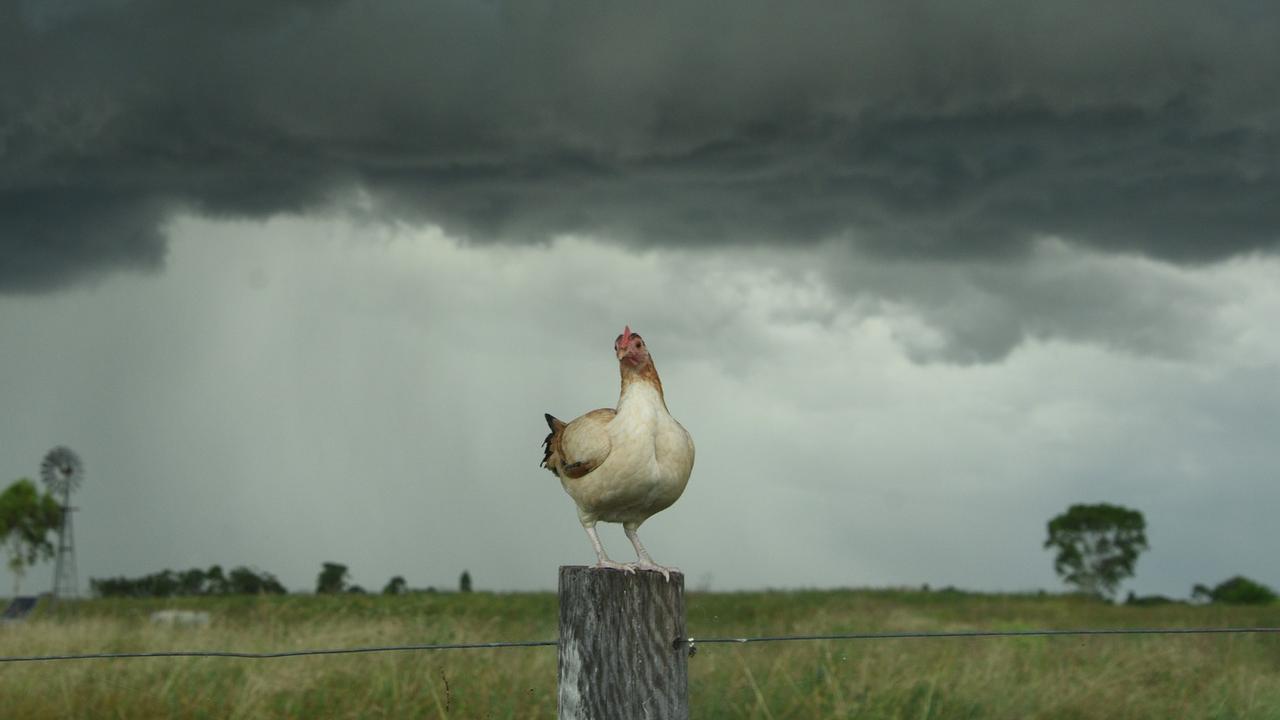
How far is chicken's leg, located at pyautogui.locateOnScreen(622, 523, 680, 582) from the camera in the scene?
392 cm

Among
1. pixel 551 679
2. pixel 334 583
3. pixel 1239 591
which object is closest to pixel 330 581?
pixel 334 583

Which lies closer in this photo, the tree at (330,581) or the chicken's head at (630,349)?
the chicken's head at (630,349)

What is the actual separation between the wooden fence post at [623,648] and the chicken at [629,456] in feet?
0.35

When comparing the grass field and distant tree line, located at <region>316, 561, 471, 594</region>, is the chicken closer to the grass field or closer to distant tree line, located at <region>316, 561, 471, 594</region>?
the grass field

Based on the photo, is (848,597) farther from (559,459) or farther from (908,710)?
(559,459)

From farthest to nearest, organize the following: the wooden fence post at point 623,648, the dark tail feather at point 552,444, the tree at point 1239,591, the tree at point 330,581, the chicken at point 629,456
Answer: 1. the tree at point 1239,591
2. the tree at point 330,581
3. the dark tail feather at point 552,444
4. the chicken at point 629,456
5. the wooden fence post at point 623,648

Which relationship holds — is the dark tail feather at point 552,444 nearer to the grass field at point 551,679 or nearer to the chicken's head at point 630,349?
the chicken's head at point 630,349

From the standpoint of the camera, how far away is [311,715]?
8.61 meters

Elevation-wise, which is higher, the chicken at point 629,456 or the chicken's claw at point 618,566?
the chicken at point 629,456

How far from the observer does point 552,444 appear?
4.98 meters

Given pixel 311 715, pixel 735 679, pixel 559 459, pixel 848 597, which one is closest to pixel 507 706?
pixel 311 715

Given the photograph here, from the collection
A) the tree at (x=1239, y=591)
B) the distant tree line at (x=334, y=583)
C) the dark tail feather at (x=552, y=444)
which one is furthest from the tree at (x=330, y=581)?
the tree at (x=1239, y=591)

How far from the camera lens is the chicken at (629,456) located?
13.7ft

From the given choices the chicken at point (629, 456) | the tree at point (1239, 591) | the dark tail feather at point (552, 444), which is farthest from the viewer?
the tree at point (1239, 591)
